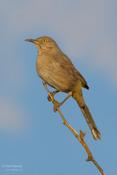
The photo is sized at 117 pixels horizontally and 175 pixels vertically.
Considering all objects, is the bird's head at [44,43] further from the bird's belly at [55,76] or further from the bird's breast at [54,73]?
the bird's belly at [55,76]

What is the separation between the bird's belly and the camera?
6746 millimetres

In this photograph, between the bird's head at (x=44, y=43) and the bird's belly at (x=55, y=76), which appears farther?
the bird's head at (x=44, y=43)

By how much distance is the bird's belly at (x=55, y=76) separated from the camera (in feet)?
22.1

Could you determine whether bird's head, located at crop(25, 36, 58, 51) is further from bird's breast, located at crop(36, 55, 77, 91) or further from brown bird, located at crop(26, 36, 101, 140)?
bird's breast, located at crop(36, 55, 77, 91)

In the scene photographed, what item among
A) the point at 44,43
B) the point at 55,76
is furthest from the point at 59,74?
the point at 44,43

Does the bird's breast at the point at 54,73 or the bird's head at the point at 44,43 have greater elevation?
the bird's head at the point at 44,43

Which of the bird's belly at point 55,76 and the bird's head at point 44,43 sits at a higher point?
the bird's head at point 44,43

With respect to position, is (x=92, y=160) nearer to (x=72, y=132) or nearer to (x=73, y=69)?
(x=72, y=132)

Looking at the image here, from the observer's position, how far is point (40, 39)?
7277mm

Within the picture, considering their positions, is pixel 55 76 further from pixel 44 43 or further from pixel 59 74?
pixel 44 43

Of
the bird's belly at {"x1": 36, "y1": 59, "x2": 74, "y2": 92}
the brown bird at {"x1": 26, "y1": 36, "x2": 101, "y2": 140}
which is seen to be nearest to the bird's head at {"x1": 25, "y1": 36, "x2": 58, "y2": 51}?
the brown bird at {"x1": 26, "y1": 36, "x2": 101, "y2": 140}

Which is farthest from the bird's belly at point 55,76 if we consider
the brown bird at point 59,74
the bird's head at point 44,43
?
the bird's head at point 44,43

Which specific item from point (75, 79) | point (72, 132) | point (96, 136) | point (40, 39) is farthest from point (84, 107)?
point (72, 132)

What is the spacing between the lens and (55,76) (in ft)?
22.7
